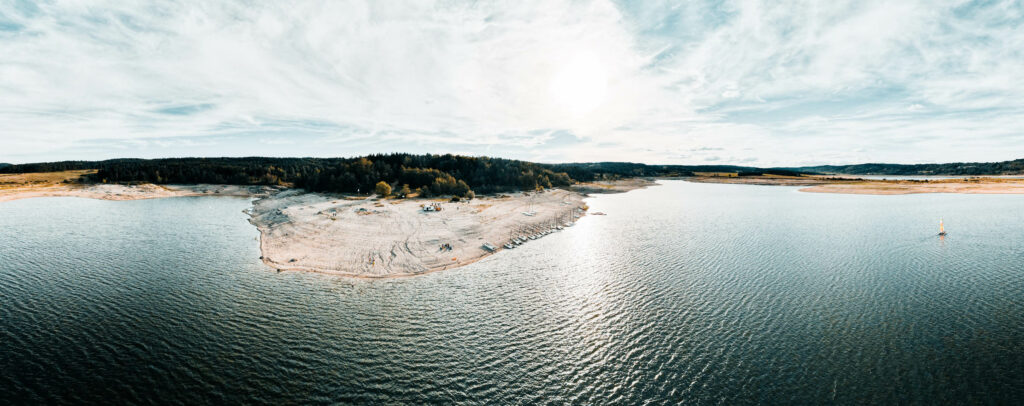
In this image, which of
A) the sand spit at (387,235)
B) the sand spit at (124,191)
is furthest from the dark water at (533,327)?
the sand spit at (124,191)

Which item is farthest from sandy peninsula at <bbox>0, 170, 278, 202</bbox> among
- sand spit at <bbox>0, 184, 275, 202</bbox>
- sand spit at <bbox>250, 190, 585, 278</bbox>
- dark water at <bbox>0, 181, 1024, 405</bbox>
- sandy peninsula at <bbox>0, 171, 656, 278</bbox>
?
dark water at <bbox>0, 181, 1024, 405</bbox>

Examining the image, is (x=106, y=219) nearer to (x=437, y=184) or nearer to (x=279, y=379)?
(x=437, y=184)

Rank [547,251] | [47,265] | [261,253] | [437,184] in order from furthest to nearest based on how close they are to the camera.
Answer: [437,184] → [547,251] → [261,253] → [47,265]

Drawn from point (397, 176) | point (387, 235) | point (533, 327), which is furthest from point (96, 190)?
point (533, 327)

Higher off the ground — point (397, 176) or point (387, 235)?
point (397, 176)

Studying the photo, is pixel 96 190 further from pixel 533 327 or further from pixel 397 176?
pixel 533 327

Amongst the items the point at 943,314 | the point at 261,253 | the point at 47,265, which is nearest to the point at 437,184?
the point at 261,253

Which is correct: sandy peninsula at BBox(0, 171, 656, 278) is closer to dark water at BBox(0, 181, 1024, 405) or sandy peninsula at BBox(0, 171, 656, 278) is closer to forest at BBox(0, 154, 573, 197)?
dark water at BBox(0, 181, 1024, 405)
